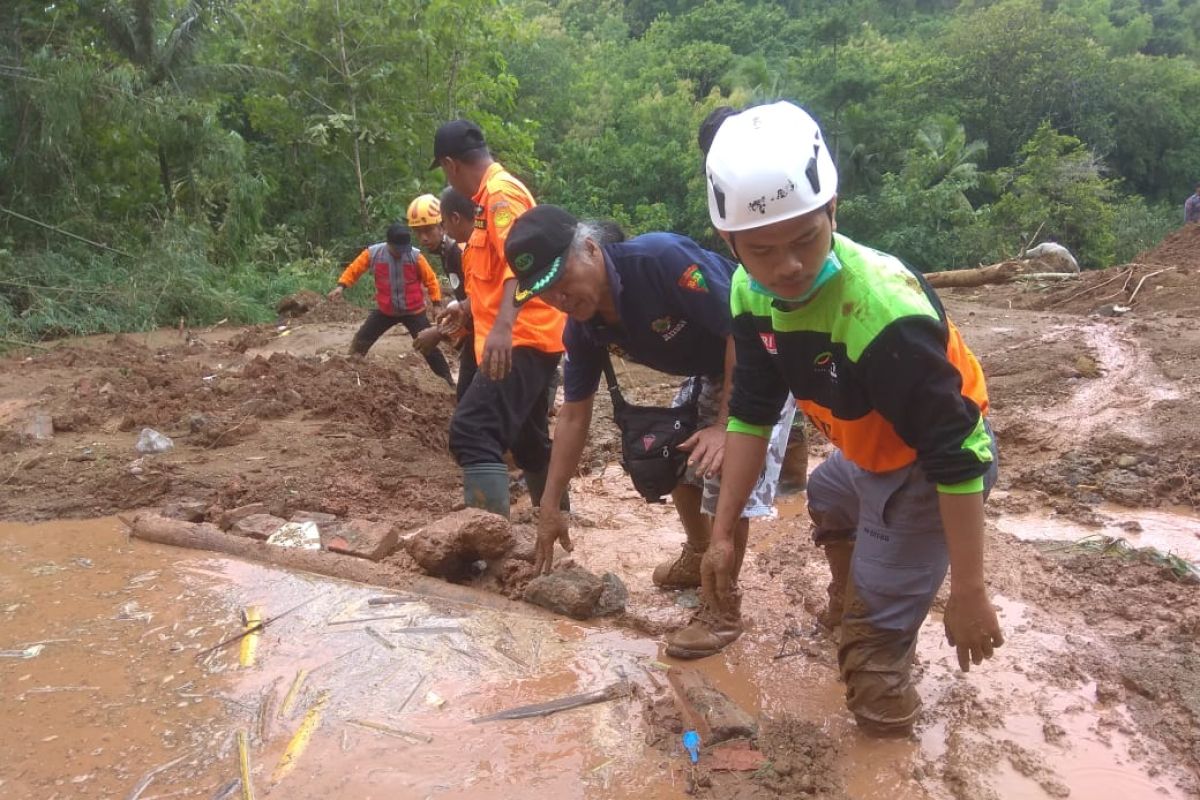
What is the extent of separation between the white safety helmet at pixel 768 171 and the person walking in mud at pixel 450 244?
2.60 metres

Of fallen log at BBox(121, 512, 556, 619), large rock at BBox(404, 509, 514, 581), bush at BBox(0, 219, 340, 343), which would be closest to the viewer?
fallen log at BBox(121, 512, 556, 619)

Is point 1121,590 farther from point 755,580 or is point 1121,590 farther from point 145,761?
point 145,761

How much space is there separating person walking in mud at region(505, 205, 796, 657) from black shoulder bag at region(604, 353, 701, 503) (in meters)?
0.01

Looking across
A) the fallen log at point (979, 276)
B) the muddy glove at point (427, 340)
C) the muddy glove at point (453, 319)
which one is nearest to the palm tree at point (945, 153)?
the fallen log at point (979, 276)

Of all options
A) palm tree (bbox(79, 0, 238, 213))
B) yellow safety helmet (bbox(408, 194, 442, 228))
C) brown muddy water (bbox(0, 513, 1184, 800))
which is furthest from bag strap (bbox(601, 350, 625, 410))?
palm tree (bbox(79, 0, 238, 213))

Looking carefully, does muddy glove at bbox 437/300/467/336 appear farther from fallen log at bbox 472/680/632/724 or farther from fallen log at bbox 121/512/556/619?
fallen log at bbox 472/680/632/724

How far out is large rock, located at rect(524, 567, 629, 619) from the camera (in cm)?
305

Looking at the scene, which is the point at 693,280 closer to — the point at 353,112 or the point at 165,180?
the point at 165,180

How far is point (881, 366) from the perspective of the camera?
6.13 feet

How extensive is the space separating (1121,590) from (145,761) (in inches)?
127

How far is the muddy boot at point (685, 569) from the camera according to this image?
131 inches

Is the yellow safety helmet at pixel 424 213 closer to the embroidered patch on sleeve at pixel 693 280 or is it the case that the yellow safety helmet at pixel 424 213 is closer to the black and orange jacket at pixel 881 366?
the embroidered patch on sleeve at pixel 693 280

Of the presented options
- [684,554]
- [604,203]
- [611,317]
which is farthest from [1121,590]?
[604,203]

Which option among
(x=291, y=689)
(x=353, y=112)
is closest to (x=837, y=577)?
(x=291, y=689)
